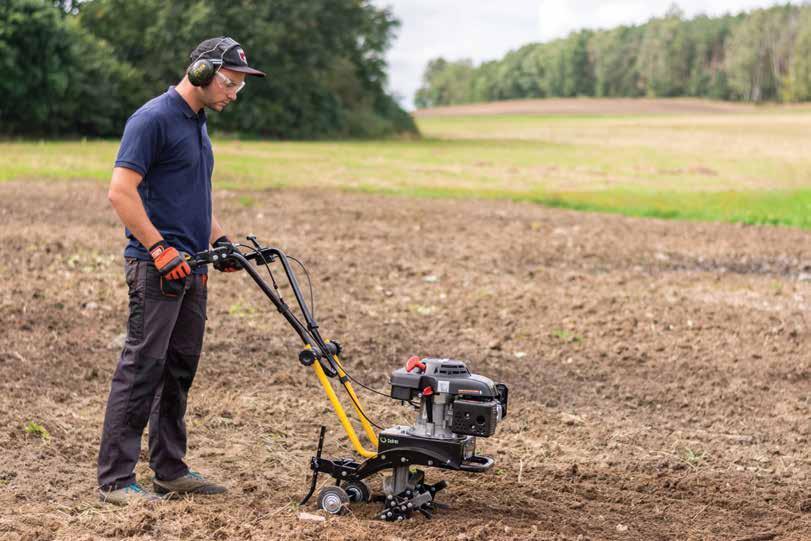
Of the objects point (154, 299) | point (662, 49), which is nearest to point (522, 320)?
point (154, 299)

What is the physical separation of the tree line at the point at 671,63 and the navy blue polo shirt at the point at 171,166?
12787 cm

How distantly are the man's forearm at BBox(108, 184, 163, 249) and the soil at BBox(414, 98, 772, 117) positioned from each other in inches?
3596

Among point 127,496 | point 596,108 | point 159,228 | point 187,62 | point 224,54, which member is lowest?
point 127,496

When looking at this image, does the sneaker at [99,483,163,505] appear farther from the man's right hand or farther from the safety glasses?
the safety glasses

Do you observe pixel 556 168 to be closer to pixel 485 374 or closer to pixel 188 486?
pixel 485 374

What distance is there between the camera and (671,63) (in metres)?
144

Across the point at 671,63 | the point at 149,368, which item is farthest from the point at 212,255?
the point at 671,63

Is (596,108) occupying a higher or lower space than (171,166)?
higher

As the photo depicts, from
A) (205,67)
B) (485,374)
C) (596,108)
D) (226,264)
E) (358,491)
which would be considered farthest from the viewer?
(596,108)

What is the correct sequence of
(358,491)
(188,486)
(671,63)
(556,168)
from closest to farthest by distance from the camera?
1. (358,491)
2. (188,486)
3. (556,168)
4. (671,63)

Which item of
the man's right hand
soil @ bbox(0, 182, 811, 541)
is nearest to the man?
the man's right hand

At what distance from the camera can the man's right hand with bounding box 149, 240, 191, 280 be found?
16.6 ft

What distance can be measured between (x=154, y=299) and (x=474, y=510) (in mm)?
1964

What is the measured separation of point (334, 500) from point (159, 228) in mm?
1614
